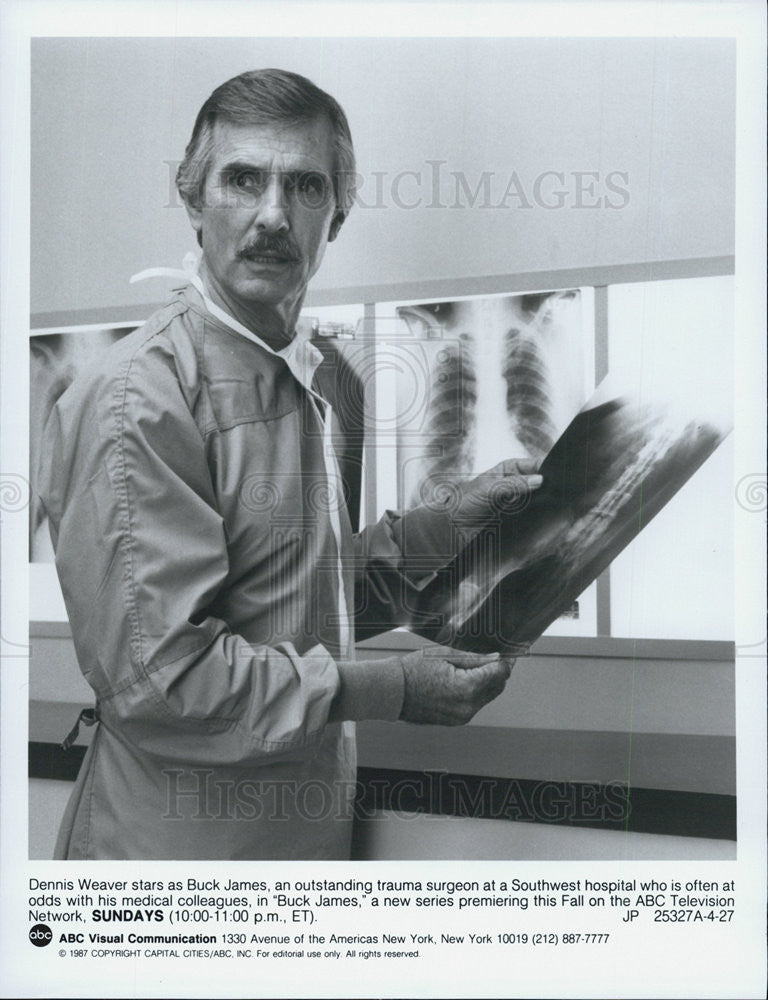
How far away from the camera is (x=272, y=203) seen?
77.7 inches

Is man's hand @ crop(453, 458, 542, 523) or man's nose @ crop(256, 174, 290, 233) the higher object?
man's nose @ crop(256, 174, 290, 233)

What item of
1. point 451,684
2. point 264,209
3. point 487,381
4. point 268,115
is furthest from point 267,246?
point 451,684

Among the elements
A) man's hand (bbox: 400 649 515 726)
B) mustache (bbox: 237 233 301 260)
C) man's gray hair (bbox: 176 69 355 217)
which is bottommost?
man's hand (bbox: 400 649 515 726)

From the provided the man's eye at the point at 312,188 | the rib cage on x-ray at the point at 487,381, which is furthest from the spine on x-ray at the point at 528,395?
the man's eye at the point at 312,188

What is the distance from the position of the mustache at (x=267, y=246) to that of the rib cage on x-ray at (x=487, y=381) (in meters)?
0.25

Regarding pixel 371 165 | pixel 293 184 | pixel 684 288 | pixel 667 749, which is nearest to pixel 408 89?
pixel 371 165

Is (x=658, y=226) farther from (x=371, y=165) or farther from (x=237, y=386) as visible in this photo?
→ (x=237, y=386)

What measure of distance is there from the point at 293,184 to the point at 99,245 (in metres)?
0.39

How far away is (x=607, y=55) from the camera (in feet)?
6.68

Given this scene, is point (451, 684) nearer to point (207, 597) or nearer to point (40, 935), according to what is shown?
point (207, 597)

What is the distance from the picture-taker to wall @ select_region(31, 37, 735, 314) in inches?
79.4

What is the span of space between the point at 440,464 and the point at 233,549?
0.42 meters

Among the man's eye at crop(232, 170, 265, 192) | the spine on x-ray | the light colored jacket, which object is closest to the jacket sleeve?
the light colored jacket

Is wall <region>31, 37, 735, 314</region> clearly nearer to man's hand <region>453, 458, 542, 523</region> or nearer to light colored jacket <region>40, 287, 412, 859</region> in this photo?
light colored jacket <region>40, 287, 412, 859</region>
